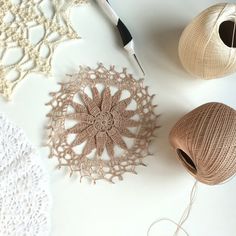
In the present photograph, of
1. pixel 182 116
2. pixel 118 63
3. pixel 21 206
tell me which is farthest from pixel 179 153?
pixel 21 206

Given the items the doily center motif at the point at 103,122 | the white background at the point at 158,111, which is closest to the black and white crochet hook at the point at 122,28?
the white background at the point at 158,111

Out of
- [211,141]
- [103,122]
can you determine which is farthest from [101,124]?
[211,141]

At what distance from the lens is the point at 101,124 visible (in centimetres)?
106

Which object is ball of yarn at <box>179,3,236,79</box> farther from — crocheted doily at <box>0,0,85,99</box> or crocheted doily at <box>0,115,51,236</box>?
crocheted doily at <box>0,115,51,236</box>

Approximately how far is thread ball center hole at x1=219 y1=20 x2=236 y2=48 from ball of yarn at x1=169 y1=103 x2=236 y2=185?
0.15 metres

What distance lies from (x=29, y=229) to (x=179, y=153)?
0.37 meters

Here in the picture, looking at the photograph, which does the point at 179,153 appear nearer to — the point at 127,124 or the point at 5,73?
the point at 127,124

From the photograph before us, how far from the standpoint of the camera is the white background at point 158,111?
1.04m

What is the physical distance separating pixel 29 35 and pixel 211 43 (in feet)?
1.35

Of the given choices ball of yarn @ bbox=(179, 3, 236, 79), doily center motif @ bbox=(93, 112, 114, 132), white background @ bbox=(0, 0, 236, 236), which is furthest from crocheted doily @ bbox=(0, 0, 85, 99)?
ball of yarn @ bbox=(179, 3, 236, 79)

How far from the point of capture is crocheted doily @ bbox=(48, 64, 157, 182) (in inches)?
41.3

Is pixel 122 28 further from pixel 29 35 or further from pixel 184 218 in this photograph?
pixel 184 218

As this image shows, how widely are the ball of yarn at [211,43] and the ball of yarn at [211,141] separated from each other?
0.09 meters

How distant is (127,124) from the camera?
3.52 feet
